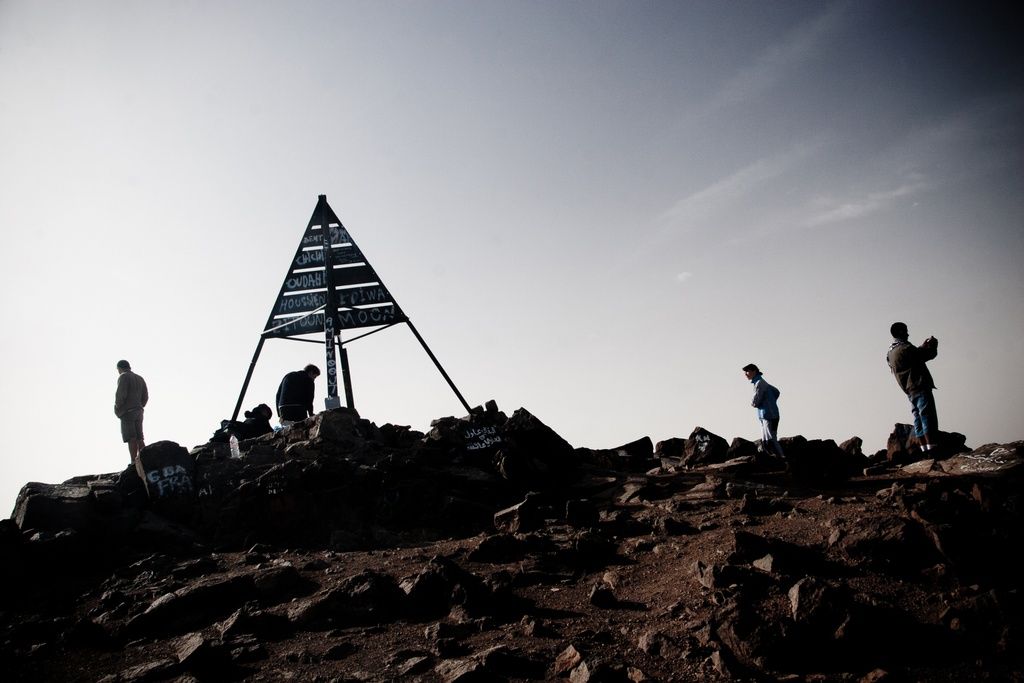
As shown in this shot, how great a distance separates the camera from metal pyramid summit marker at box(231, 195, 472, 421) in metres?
12.7

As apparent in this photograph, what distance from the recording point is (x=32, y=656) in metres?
5.53

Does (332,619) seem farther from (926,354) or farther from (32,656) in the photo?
(926,354)

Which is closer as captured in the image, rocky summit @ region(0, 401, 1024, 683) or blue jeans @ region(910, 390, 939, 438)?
rocky summit @ region(0, 401, 1024, 683)

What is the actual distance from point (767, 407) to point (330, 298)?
30.2 ft

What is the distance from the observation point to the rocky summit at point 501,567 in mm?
4578

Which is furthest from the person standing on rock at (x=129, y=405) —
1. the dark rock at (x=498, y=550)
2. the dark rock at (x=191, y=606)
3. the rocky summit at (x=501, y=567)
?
the dark rock at (x=498, y=550)

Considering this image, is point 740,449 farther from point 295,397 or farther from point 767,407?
point 295,397

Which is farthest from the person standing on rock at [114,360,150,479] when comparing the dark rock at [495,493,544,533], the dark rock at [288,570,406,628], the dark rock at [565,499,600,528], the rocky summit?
the dark rock at [565,499,600,528]

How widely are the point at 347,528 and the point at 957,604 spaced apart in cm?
690

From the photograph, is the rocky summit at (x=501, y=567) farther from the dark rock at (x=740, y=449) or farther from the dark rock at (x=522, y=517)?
the dark rock at (x=740, y=449)

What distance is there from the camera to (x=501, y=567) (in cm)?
661

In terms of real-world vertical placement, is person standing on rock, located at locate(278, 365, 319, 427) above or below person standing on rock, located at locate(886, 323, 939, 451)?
above

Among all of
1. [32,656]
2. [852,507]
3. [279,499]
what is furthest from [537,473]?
[32,656]

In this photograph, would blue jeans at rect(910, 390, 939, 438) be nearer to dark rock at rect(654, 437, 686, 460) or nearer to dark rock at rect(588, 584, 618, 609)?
dark rock at rect(654, 437, 686, 460)
